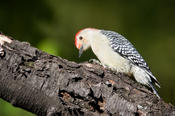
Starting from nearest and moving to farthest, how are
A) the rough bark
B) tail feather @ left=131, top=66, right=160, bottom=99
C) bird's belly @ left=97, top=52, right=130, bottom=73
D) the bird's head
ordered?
1. the rough bark
2. tail feather @ left=131, top=66, right=160, bottom=99
3. bird's belly @ left=97, top=52, right=130, bottom=73
4. the bird's head

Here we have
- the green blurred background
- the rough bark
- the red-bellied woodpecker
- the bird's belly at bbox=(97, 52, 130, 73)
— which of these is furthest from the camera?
the green blurred background

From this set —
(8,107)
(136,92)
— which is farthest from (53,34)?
(136,92)

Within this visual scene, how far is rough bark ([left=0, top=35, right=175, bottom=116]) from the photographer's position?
2713 mm

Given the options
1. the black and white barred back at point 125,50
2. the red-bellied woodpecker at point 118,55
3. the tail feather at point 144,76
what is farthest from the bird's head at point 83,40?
the tail feather at point 144,76

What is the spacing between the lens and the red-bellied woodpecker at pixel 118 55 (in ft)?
14.9

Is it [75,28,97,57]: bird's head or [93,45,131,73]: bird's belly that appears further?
[75,28,97,57]: bird's head

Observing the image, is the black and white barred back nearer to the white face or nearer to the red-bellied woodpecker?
the red-bellied woodpecker

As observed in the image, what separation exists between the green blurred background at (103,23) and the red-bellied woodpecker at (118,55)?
2.62 ft

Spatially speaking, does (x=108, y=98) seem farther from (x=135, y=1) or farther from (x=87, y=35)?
(x=135, y=1)

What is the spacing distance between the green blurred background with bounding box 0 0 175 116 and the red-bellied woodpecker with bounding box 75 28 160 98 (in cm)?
80

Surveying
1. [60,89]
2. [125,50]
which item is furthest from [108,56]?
[60,89]

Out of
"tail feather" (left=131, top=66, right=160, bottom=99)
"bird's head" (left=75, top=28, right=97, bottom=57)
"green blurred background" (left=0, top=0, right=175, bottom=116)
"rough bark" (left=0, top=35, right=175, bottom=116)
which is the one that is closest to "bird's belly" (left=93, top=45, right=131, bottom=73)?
"tail feather" (left=131, top=66, right=160, bottom=99)

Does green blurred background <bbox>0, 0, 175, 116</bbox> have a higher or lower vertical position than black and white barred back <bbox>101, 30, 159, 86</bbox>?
higher

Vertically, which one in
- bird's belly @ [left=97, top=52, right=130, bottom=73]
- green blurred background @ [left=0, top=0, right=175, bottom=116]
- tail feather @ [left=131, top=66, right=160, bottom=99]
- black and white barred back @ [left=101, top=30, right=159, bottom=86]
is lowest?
tail feather @ [left=131, top=66, right=160, bottom=99]
